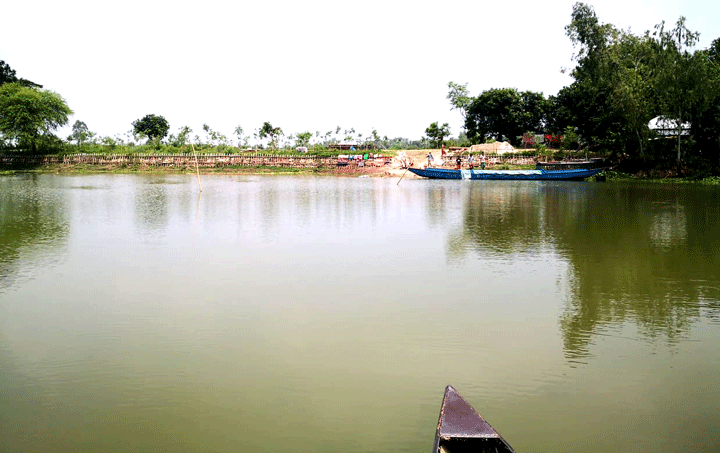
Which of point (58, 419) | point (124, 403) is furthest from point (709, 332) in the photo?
point (58, 419)

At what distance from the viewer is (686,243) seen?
15.5 meters

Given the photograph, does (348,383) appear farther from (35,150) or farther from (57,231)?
(35,150)

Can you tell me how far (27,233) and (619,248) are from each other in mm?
16338

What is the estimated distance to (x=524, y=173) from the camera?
147 ft

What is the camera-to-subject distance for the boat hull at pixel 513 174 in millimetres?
44094

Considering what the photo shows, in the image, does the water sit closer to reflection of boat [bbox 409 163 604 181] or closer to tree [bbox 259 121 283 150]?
reflection of boat [bbox 409 163 604 181]

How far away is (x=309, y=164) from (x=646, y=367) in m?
49.8

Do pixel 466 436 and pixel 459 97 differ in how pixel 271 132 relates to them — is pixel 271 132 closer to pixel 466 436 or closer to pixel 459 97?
pixel 459 97

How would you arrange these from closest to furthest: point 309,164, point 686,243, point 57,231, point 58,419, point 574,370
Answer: point 58,419 → point 574,370 → point 686,243 → point 57,231 → point 309,164

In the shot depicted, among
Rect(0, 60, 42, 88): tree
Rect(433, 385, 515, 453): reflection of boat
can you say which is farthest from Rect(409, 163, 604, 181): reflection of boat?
Rect(0, 60, 42, 88): tree

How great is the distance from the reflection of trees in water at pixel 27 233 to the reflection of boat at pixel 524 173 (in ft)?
91.8

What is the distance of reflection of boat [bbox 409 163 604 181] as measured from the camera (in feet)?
145

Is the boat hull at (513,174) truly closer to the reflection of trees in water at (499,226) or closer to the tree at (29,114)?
the reflection of trees in water at (499,226)

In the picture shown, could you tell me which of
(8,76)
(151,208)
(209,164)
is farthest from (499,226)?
(8,76)
